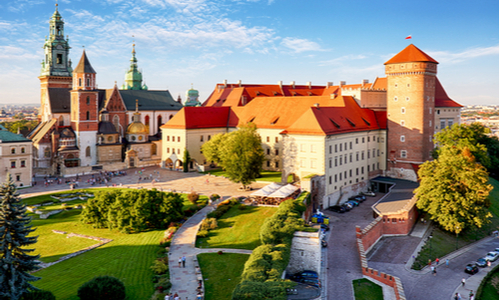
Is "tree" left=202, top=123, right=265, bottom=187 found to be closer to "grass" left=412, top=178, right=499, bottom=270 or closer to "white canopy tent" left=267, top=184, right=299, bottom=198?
"white canopy tent" left=267, top=184, right=299, bottom=198

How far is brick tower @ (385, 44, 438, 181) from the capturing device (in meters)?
63.9

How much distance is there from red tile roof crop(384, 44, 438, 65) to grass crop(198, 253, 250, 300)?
40.8m

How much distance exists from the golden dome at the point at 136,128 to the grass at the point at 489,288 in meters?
65.9

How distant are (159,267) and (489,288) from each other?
96.6ft

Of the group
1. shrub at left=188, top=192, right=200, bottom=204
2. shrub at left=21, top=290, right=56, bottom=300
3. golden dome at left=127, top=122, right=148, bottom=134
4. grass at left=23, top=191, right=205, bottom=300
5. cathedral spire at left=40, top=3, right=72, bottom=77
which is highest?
cathedral spire at left=40, top=3, right=72, bottom=77

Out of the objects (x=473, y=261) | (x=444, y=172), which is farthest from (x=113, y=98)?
(x=473, y=261)

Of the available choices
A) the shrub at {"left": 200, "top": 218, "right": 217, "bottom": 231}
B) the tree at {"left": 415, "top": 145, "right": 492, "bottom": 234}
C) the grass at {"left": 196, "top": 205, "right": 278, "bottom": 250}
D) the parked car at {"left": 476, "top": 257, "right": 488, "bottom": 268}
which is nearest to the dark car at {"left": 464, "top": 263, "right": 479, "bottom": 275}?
the parked car at {"left": 476, "top": 257, "right": 488, "bottom": 268}

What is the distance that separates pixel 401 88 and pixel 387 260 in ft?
100

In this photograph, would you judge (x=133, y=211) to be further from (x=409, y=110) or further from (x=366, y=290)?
(x=409, y=110)

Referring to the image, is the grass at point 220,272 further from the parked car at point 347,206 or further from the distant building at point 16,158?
the distant building at point 16,158

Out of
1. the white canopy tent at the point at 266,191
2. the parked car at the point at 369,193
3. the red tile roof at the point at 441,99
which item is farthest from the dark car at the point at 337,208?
the red tile roof at the point at 441,99

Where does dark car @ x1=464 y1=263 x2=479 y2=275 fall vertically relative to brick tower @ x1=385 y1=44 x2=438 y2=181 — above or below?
below

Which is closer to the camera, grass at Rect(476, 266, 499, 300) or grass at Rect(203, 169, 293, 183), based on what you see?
grass at Rect(476, 266, 499, 300)

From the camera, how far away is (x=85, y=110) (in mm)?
82250
